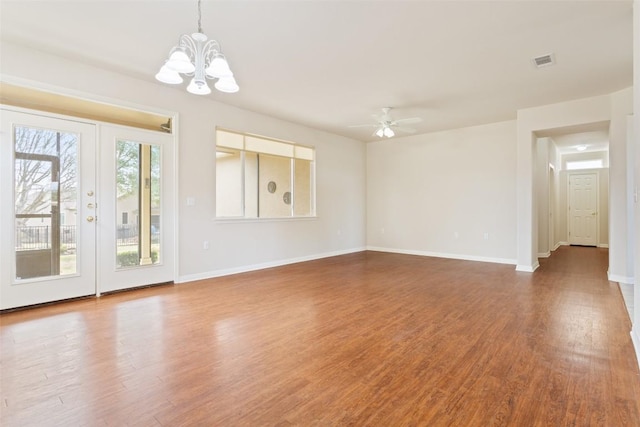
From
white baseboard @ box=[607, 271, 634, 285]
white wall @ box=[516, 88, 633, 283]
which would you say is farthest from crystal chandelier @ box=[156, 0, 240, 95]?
white baseboard @ box=[607, 271, 634, 285]

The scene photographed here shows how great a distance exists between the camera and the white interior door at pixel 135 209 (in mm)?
4109

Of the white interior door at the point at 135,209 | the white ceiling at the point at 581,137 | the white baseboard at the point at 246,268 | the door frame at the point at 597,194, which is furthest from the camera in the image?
the door frame at the point at 597,194

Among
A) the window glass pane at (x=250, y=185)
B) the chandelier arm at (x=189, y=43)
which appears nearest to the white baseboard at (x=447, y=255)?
the window glass pane at (x=250, y=185)

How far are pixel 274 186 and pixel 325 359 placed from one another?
454 cm

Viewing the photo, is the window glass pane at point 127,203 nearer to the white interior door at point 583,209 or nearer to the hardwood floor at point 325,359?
the hardwood floor at point 325,359

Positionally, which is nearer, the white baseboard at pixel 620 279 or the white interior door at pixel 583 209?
the white baseboard at pixel 620 279

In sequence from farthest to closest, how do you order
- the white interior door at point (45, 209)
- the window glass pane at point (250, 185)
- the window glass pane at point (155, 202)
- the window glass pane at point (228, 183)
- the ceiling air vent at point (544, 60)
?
the window glass pane at point (250, 185) < the window glass pane at point (228, 183) < the window glass pane at point (155, 202) < the ceiling air vent at point (544, 60) < the white interior door at point (45, 209)

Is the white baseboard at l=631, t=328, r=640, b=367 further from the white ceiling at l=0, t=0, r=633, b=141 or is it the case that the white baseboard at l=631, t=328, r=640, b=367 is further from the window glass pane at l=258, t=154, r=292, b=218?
the window glass pane at l=258, t=154, r=292, b=218

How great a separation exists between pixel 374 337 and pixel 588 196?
976 centimetres

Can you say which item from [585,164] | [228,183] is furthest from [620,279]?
[585,164]

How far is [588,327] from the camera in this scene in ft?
9.73

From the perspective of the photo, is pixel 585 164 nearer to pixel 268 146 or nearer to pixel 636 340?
pixel 636 340

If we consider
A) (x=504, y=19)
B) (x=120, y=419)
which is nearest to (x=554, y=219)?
(x=504, y=19)

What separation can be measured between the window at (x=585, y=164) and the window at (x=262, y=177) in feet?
28.4
